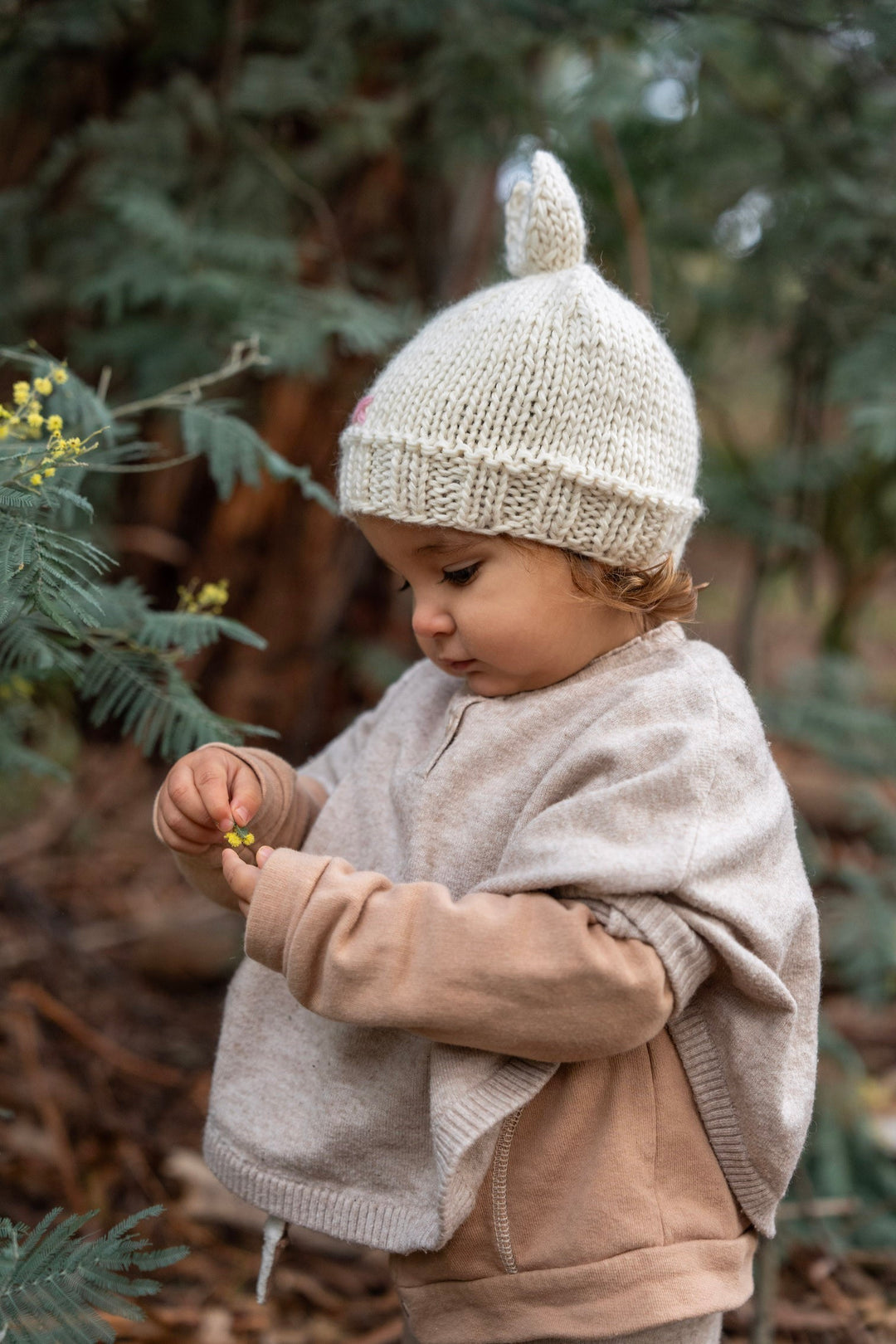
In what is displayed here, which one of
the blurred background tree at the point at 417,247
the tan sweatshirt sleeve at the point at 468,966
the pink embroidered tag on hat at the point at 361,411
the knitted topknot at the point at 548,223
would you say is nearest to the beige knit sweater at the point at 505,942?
the tan sweatshirt sleeve at the point at 468,966

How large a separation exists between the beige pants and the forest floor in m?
0.82

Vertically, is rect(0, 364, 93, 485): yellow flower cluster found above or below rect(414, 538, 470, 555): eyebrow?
above

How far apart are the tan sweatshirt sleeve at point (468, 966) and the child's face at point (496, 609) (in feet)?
1.18

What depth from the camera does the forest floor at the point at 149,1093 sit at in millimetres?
2525

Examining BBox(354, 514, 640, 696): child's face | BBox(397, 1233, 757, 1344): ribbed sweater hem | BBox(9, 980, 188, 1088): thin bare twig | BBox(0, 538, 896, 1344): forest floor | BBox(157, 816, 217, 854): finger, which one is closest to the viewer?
BBox(397, 1233, 757, 1344): ribbed sweater hem

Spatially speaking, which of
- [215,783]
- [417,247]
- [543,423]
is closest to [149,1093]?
[215,783]

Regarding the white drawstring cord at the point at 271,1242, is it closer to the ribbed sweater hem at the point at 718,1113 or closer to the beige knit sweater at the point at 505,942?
the beige knit sweater at the point at 505,942

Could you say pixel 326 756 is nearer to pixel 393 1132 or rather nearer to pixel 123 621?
pixel 123 621

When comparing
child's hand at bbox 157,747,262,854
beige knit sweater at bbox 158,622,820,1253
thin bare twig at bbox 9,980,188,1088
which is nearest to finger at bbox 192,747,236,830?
child's hand at bbox 157,747,262,854

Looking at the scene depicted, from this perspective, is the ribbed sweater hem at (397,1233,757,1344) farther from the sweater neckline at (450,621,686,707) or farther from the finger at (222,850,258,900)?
the sweater neckline at (450,621,686,707)

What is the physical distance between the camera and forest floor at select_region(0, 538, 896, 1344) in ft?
8.29

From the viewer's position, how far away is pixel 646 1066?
61.1 inches

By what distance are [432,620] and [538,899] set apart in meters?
0.44

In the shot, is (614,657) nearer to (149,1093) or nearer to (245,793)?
(245,793)
